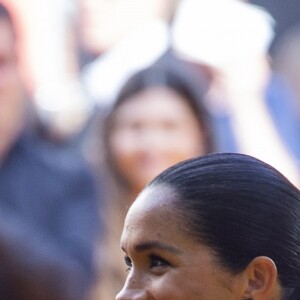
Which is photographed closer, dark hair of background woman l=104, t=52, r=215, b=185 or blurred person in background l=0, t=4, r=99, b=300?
blurred person in background l=0, t=4, r=99, b=300

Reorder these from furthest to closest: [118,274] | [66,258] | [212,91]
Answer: [212,91], [118,274], [66,258]

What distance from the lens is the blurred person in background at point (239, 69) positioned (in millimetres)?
7129

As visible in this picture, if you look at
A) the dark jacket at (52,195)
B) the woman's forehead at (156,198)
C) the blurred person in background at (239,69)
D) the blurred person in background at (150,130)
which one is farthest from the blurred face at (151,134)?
the woman's forehead at (156,198)

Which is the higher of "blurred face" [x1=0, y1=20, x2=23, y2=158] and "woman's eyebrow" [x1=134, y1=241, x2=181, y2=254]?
"blurred face" [x1=0, y1=20, x2=23, y2=158]

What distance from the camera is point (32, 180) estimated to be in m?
6.04

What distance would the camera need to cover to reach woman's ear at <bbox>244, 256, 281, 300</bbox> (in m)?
3.09

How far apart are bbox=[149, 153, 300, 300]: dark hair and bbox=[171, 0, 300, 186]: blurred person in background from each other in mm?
3684

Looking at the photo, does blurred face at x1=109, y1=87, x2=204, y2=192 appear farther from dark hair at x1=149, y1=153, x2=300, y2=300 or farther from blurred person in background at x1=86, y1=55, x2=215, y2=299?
dark hair at x1=149, y1=153, x2=300, y2=300

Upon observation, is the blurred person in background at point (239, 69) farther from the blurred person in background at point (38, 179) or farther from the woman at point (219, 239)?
the woman at point (219, 239)

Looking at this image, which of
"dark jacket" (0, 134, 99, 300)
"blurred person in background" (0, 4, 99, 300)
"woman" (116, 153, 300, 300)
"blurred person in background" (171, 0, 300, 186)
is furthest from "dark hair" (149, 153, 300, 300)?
"blurred person in background" (171, 0, 300, 186)

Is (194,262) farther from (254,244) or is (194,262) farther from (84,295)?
(84,295)

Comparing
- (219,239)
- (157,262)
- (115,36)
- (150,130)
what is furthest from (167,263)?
(115,36)

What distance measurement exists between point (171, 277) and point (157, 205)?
0.18 m

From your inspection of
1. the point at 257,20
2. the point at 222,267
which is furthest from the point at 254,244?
the point at 257,20
